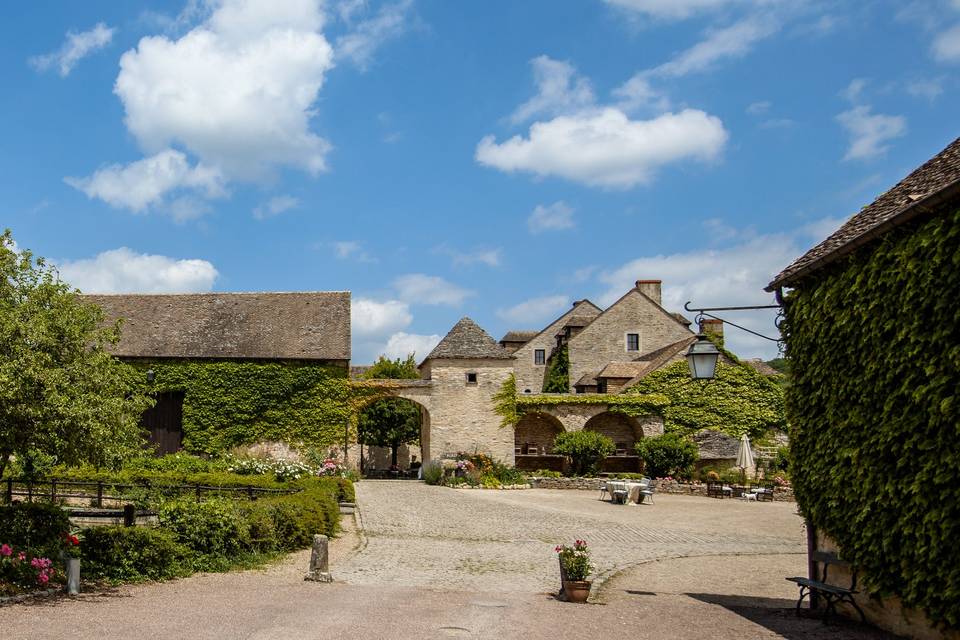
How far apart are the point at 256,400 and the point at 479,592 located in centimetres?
2298

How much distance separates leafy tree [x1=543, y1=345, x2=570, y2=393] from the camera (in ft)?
156

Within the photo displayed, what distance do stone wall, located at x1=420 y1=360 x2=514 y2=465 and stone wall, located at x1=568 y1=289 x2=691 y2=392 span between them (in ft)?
44.5

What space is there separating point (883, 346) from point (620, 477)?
24.6m

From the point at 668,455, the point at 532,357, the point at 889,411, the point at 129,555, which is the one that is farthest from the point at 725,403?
the point at 129,555

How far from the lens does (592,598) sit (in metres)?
11.1

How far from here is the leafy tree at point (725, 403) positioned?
118ft

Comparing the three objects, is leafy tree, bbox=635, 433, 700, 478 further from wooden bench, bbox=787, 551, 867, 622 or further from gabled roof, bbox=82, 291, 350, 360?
wooden bench, bbox=787, 551, 867, 622

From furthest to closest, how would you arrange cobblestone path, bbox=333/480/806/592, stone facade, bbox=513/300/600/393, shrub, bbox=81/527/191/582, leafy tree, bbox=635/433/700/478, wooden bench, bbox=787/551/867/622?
stone facade, bbox=513/300/600/393
leafy tree, bbox=635/433/700/478
cobblestone path, bbox=333/480/806/592
shrub, bbox=81/527/191/582
wooden bench, bbox=787/551/867/622

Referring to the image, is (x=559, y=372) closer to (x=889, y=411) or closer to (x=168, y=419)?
(x=168, y=419)

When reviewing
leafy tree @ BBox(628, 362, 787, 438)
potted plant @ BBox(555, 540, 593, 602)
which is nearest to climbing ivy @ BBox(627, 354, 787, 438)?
leafy tree @ BBox(628, 362, 787, 438)

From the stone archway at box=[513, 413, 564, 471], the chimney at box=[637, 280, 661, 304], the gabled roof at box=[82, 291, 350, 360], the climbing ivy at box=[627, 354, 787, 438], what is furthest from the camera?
the chimney at box=[637, 280, 661, 304]

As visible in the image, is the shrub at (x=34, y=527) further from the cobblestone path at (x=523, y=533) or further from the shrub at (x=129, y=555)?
the cobblestone path at (x=523, y=533)

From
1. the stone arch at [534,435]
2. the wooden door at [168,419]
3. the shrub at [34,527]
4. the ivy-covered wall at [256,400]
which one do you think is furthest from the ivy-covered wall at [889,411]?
the stone arch at [534,435]

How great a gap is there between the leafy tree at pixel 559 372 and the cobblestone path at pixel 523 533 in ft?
61.9
